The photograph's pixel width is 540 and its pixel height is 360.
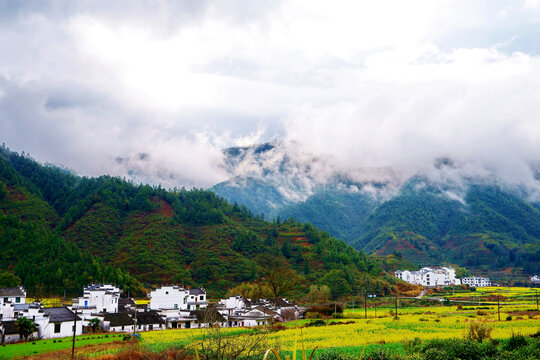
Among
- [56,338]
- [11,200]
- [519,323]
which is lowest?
[56,338]

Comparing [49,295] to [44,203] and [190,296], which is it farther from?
[44,203]

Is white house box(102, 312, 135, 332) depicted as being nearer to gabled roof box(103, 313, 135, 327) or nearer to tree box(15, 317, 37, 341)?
gabled roof box(103, 313, 135, 327)

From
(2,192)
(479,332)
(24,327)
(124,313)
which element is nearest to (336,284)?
(124,313)

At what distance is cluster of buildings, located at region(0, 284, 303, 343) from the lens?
47969 millimetres

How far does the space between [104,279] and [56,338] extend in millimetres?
37012

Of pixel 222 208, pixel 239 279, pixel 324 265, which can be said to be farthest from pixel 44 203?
pixel 324 265

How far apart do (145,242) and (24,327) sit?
5916cm

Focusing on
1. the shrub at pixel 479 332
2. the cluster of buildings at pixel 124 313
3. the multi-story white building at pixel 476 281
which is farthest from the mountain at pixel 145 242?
the shrub at pixel 479 332

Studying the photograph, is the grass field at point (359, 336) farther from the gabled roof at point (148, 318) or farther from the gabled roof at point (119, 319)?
the gabled roof at point (148, 318)

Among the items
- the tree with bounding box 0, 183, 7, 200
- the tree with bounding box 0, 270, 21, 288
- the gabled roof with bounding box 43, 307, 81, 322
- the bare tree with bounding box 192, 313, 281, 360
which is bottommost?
the gabled roof with bounding box 43, 307, 81, 322

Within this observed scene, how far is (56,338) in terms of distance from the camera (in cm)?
4716

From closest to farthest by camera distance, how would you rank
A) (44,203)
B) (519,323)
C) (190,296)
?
1. (519,323)
2. (190,296)
3. (44,203)

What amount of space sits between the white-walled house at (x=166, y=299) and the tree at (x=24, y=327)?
85.8 ft

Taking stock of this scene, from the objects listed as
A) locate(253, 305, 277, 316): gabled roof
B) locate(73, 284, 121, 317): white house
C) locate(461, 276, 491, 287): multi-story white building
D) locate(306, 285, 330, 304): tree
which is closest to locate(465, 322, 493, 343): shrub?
locate(253, 305, 277, 316): gabled roof
